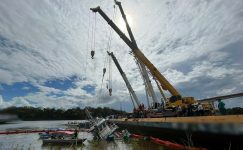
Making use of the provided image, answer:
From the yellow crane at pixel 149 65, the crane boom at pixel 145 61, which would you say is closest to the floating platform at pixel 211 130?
the yellow crane at pixel 149 65

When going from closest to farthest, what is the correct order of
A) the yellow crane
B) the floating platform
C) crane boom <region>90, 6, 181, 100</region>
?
the floating platform
the yellow crane
crane boom <region>90, 6, 181, 100</region>

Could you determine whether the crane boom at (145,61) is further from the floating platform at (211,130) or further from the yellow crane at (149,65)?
the floating platform at (211,130)

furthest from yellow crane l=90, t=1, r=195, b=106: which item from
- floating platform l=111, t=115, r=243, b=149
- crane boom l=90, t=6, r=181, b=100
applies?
floating platform l=111, t=115, r=243, b=149

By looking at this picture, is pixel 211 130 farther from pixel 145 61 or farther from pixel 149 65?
pixel 145 61

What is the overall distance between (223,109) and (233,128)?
241 inches

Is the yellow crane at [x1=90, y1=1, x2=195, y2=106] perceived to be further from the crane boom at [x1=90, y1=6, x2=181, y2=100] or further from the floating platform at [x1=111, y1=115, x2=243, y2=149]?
the floating platform at [x1=111, y1=115, x2=243, y2=149]

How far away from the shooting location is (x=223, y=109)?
19.2 metres

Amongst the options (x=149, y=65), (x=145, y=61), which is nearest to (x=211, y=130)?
(x=149, y=65)

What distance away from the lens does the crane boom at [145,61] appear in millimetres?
31031

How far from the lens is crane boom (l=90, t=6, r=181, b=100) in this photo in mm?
31031

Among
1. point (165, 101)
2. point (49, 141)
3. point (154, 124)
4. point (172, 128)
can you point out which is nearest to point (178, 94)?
point (165, 101)

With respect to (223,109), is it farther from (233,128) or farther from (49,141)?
(49,141)

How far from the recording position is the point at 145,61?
33.5m

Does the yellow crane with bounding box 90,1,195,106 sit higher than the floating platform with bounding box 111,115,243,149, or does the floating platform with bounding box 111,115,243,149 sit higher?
the yellow crane with bounding box 90,1,195,106
